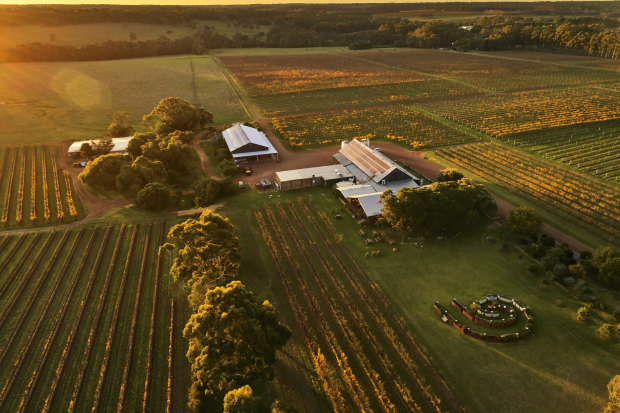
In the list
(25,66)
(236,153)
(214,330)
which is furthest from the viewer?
(25,66)

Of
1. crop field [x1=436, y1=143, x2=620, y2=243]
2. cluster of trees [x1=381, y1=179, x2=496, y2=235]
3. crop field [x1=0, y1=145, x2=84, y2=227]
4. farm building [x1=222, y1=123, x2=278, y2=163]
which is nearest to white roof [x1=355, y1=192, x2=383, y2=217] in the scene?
cluster of trees [x1=381, y1=179, x2=496, y2=235]

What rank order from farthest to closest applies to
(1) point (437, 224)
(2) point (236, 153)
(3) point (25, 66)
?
(3) point (25, 66) → (2) point (236, 153) → (1) point (437, 224)

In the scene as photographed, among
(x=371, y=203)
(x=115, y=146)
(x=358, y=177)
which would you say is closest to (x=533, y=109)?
(x=358, y=177)

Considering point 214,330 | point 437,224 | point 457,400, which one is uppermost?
point 214,330

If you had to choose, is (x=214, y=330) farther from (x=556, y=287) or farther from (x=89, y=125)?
(x=89, y=125)

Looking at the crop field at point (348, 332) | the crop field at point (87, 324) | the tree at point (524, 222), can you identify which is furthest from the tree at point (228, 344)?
the tree at point (524, 222)

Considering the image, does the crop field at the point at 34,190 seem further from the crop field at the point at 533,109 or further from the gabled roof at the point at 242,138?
the crop field at the point at 533,109

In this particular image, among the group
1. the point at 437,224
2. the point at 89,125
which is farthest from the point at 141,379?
the point at 89,125
